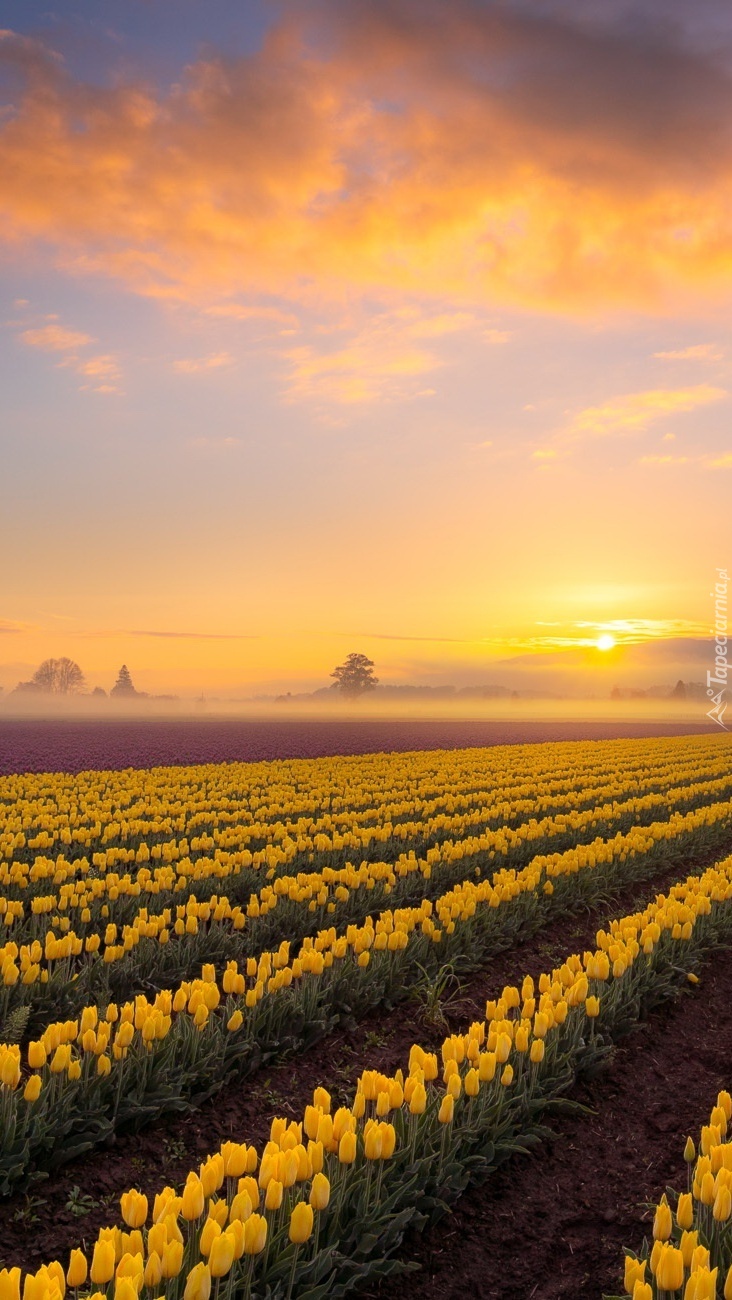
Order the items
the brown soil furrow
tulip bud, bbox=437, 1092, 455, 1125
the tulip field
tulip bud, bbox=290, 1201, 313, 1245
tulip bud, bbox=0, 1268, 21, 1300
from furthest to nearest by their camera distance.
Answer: tulip bud, bbox=437, 1092, 455, 1125 < the brown soil furrow < the tulip field < tulip bud, bbox=290, 1201, 313, 1245 < tulip bud, bbox=0, 1268, 21, 1300

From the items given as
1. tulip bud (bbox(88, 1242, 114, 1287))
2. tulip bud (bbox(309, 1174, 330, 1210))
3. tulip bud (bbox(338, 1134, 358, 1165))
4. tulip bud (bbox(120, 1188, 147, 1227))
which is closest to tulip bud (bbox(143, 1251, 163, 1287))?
tulip bud (bbox(88, 1242, 114, 1287))

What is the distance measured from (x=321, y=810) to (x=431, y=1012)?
→ 9.69m

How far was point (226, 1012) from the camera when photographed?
19.6ft

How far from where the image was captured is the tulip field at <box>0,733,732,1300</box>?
3387 millimetres

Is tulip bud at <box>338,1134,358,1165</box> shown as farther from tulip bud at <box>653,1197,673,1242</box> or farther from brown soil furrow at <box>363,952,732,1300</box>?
tulip bud at <box>653,1197,673,1242</box>

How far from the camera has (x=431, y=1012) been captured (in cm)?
703

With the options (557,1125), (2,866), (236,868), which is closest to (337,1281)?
(557,1125)

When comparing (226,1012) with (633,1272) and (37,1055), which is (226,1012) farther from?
(633,1272)

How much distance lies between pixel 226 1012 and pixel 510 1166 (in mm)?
2279

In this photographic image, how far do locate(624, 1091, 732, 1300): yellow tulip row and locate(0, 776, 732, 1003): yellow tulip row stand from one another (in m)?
4.95

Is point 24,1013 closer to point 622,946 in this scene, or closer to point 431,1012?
point 431,1012

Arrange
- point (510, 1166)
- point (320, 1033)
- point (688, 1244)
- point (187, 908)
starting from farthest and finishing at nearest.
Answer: point (187, 908), point (320, 1033), point (510, 1166), point (688, 1244)

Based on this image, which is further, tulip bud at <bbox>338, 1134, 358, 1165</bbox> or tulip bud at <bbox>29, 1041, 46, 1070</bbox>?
tulip bud at <bbox>29, 1041, 46, 1070</bbox>

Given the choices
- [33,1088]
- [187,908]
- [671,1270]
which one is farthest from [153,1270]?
[187,908]
